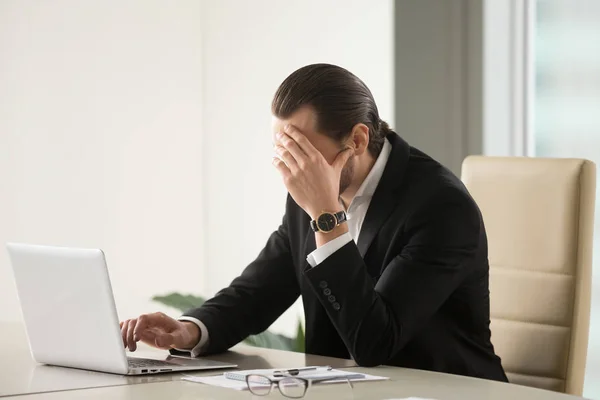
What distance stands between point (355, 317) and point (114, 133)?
274 centimetres

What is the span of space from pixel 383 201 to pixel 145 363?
550 millimetres

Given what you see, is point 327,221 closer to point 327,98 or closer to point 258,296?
point 327,98

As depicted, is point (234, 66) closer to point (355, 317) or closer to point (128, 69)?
point (128, 69)

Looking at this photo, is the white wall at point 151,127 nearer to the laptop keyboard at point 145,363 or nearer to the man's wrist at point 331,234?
the man's wrist at point 331,234

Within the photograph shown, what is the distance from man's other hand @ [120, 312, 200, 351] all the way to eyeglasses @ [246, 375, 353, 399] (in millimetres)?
419

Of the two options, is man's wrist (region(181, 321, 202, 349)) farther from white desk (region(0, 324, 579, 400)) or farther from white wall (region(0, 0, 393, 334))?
white wall (region(0, 0, 393, 334))

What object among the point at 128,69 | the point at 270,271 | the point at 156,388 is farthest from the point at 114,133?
the point at 156,388

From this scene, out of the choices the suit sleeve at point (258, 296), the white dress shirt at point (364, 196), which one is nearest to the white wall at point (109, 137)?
the suit sleeve at point (258, 296)

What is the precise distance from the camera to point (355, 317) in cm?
176

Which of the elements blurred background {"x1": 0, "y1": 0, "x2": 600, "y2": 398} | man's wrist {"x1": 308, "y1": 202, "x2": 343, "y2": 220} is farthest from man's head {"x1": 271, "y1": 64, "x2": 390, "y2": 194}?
blurred background {"x1": 0, "y1": 0, "x2": 600, "y2": 398}

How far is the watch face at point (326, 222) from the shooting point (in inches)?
71.8

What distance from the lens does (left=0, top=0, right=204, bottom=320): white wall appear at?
4027 millimetres

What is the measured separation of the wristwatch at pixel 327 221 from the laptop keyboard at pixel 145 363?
36 centimetres

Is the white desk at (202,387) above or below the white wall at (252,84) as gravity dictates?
below
